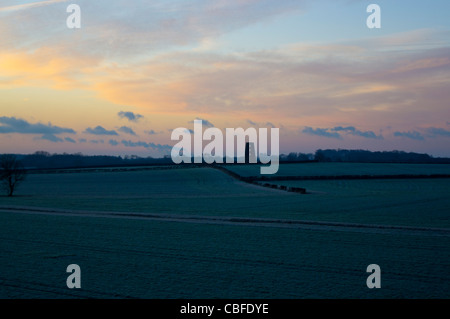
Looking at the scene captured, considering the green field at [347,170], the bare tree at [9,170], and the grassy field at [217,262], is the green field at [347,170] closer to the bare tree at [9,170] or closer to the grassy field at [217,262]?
the bare tree at [9,170]

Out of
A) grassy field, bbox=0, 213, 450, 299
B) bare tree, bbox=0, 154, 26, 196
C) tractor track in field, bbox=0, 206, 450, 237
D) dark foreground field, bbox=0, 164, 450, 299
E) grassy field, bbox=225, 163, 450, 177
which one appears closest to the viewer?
grassy field, bbox=0, 213, 450, 299

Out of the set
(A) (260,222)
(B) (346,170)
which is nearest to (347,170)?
(B) (346,170)

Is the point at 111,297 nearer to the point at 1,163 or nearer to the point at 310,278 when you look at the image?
the point at 310,278

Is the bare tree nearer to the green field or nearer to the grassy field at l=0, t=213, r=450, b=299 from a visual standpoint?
the grassy field at l=0, t=213, r=450, b=299

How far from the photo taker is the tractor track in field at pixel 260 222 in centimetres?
2336

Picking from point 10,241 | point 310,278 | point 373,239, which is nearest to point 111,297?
point 310,278

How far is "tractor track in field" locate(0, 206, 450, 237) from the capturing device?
23.4 metres

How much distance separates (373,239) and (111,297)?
12856mm

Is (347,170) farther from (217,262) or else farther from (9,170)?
(217,262)

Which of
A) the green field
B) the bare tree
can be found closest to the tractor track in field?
the bare tree

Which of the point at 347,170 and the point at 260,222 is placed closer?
the point at 260,222

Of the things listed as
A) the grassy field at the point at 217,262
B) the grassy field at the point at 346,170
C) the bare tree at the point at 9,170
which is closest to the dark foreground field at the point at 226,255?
the grassy field at the point at 217,262

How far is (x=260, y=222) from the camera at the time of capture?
1072 inches
